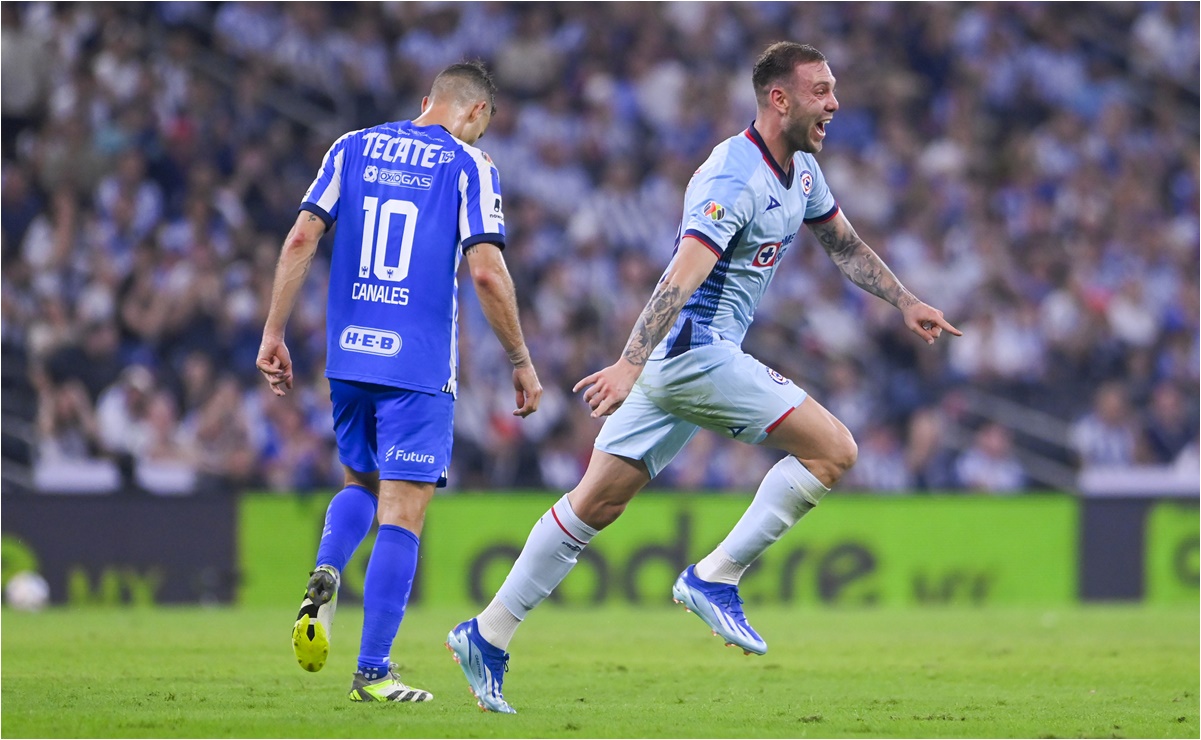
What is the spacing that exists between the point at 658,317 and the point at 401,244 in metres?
1.18

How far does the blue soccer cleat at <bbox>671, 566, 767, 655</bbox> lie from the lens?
6367 mm

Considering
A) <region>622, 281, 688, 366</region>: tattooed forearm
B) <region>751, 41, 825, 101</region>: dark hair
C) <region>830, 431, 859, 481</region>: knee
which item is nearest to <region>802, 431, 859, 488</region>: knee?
<region>830, 431, 859, 481</region>: knee

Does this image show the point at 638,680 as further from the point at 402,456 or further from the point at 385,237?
the point at 385,237

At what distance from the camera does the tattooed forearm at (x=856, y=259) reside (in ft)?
23.1

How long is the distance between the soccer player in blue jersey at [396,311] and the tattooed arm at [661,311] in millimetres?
549

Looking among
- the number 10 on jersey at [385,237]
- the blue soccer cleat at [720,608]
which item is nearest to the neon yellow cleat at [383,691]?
the blue soccer cleat at [720,608]

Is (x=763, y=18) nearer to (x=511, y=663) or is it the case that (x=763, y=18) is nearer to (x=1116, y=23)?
(x=1116, y=23)

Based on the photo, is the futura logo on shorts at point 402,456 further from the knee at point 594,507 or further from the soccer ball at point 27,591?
the soccer ball at point 27,591

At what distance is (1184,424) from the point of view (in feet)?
52.9

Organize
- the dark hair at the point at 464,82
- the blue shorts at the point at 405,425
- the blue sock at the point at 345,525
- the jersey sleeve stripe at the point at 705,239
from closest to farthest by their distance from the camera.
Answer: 1. the jersey sleeve stripe at the point at 705,239
2. the blue shorts at the point at 405,425
3. the blue sock at the point at 345,525
4. the dark hair at the point at 464,82

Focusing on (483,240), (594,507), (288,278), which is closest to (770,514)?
(594,507)

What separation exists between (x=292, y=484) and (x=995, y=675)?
303 inches

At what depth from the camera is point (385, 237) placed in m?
6.42

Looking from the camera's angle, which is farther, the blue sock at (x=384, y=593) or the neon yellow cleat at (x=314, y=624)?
the blue sock at (x=384, y=593)
